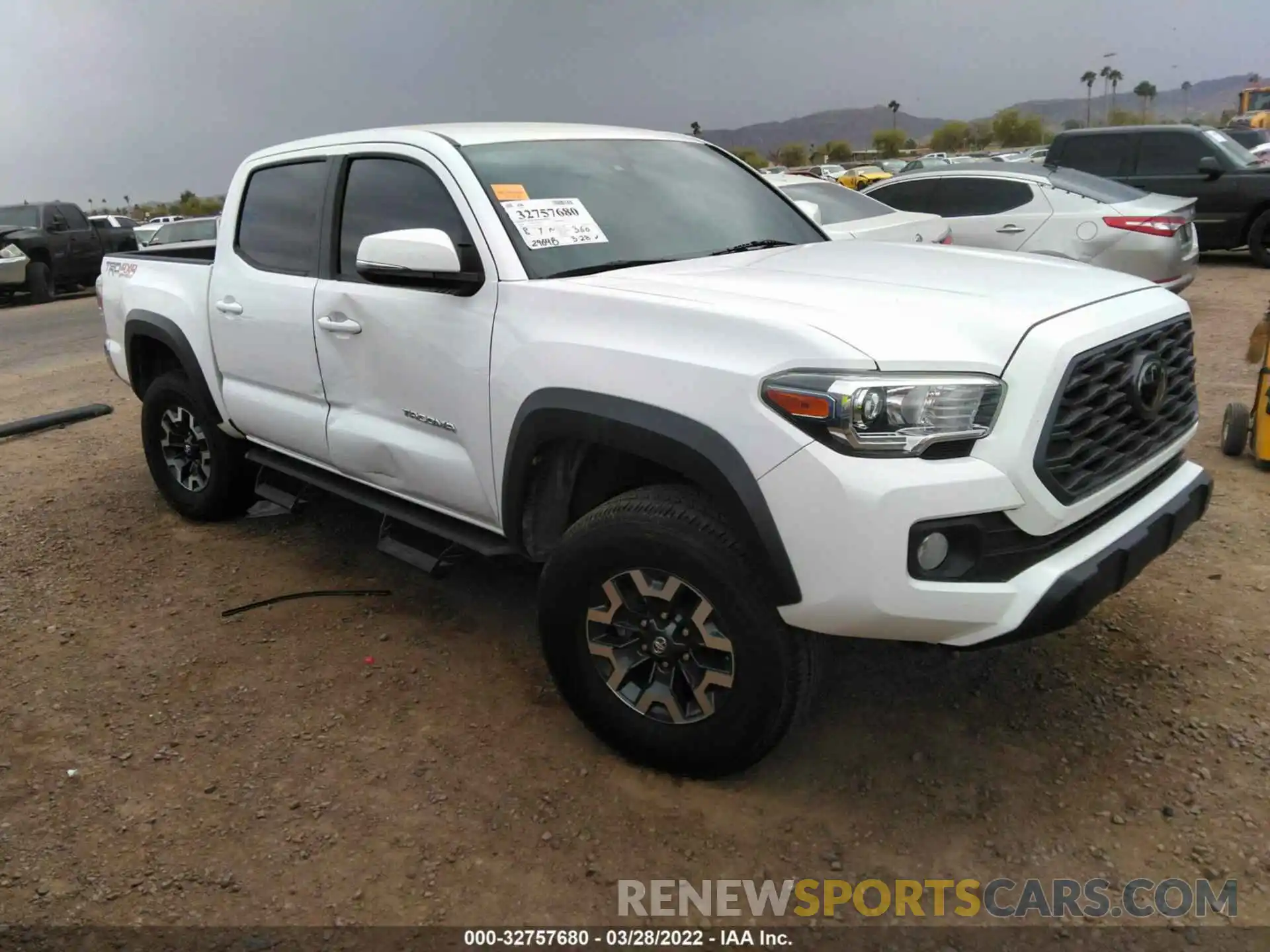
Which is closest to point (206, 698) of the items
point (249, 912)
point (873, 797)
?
point (249, 912)

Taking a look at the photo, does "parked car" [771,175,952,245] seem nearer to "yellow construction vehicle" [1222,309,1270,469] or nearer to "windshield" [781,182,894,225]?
"windshield" [781,182,894,225]

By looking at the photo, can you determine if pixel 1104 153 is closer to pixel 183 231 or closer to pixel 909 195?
pixel 909 195

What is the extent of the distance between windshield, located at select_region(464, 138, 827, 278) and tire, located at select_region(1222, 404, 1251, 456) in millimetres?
2847

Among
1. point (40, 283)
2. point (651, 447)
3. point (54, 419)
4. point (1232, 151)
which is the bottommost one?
point (54, 419)

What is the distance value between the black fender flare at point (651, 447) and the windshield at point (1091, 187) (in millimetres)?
7937

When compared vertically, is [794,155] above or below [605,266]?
above

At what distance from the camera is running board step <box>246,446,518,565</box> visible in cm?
334

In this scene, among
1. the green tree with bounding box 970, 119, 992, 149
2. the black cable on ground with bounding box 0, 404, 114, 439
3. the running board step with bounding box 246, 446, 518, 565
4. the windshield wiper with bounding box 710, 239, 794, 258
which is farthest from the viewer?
the green tree with bounding box 970, 119, 992, 149

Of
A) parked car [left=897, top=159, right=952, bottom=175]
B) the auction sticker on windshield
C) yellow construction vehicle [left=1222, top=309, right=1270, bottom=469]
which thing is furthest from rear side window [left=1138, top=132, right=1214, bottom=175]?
the auction sticker on windshield

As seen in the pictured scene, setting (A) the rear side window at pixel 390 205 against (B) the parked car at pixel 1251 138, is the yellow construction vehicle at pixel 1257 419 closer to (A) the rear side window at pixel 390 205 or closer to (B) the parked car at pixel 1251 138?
(A) the rear side window at pixel 390 205

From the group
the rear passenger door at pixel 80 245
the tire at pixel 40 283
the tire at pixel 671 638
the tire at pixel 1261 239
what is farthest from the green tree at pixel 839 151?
the tire at pixel 671 638

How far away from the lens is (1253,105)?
3869 cm

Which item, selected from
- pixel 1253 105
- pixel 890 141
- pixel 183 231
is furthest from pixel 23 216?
pixel 890 141

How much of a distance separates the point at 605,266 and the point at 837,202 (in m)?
6.20
